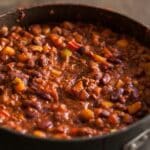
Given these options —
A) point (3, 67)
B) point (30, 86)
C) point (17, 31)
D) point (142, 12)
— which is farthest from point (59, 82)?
point (142, 12)

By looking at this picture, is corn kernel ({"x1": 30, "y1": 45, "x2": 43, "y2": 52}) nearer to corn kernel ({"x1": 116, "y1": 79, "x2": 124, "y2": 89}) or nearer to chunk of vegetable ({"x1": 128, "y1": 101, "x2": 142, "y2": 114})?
corn kernel ({"x1": 116, "y1": 79, "x2": 124, "y2": 89})

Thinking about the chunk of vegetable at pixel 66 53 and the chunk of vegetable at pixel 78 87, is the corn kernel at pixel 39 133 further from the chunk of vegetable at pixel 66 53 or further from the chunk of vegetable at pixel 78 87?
the chunk of vegetable at pixel 66 53

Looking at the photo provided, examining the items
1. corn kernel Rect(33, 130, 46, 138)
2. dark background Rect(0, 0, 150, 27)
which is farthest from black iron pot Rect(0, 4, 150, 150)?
dark background Rect(0, 0, 150, 27)

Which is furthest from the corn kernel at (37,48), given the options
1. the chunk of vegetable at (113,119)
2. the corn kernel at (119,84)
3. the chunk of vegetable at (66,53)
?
the chunk of vegetable at (113,119)

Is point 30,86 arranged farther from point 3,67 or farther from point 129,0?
point 129,0

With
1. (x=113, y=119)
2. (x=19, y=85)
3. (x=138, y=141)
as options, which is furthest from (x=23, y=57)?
(x=138, y=141)

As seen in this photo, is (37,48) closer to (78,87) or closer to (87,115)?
(78,87)
